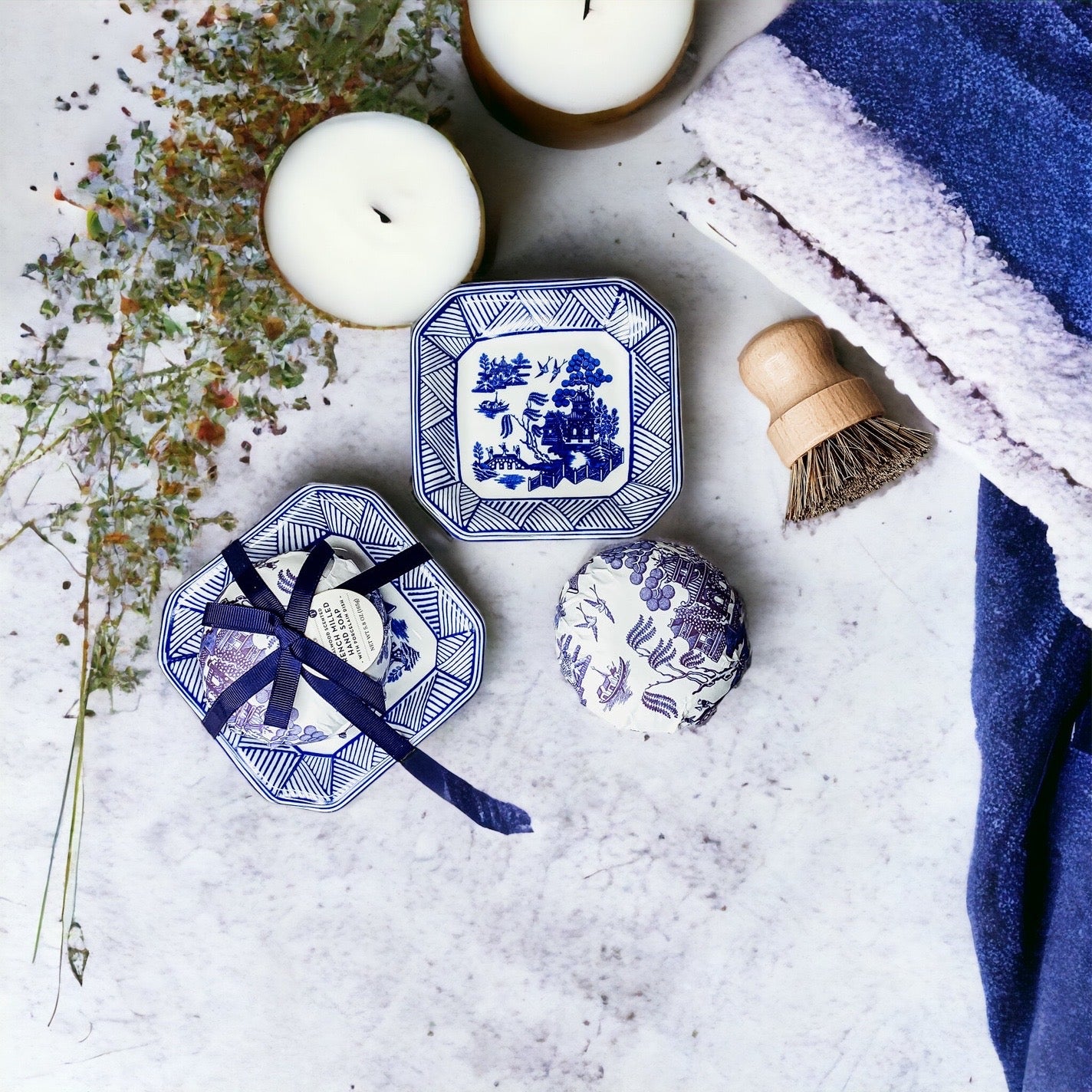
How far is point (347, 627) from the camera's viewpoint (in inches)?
24.6

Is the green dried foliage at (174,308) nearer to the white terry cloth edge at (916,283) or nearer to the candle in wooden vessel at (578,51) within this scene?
the candle in wooden vessel at (578,51)

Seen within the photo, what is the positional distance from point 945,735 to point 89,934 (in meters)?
0.71

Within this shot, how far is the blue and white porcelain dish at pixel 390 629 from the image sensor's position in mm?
679

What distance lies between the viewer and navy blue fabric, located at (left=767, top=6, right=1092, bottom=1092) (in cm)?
48

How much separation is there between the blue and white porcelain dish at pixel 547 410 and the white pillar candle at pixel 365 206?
2.0 inches

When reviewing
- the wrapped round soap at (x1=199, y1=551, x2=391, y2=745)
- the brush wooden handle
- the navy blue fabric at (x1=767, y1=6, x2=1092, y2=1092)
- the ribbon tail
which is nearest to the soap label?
the wrapped round soap at (x1=199, y1=551, x2=391, y2=745)

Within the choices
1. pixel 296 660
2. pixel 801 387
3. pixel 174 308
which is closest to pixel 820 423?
pixel 801 387

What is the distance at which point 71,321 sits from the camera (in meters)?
0.72

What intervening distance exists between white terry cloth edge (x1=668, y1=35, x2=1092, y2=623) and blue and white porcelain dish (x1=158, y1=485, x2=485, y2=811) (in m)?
0.33

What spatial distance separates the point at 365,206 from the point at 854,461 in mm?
383

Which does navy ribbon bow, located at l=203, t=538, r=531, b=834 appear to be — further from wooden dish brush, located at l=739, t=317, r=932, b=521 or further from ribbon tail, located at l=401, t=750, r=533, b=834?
wooden dish brush, located at l=739, t=317, r=932, b=521

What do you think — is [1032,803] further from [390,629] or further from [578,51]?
[578,51]

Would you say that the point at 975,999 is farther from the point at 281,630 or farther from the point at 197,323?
the point at 197,323

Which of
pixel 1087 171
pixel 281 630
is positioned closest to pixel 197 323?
pixel 281 630
